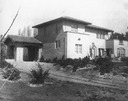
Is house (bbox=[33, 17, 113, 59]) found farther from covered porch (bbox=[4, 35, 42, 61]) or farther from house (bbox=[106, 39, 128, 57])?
covered porch (bbox=[4, 35, 42, 61])

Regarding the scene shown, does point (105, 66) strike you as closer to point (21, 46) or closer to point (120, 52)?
point (21, 46)

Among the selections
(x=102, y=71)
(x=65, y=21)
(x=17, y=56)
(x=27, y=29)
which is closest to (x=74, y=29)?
(x=65, y=21)

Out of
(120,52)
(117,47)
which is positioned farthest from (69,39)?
(120,52)

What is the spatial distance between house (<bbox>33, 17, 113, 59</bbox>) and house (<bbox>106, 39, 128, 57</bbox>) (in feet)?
2.92

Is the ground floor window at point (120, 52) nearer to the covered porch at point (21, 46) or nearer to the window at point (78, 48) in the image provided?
the window at point (78, 48)

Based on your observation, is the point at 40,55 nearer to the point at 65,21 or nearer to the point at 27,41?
the point at 27,41

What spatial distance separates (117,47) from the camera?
89.8 feet

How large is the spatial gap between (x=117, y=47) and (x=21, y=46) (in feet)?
50.5

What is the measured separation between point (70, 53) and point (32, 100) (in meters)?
16.1

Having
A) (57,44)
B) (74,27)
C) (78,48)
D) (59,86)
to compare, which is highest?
(74,27)

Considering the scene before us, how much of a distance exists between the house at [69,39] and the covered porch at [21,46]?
1.05 m

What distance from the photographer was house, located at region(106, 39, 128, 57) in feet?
88.7

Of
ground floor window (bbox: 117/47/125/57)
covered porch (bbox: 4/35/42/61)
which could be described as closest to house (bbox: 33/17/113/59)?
covered porch (bbox: 4/35/42/61)

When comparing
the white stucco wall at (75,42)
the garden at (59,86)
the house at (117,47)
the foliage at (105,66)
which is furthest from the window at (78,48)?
the foliage at (105,66)
